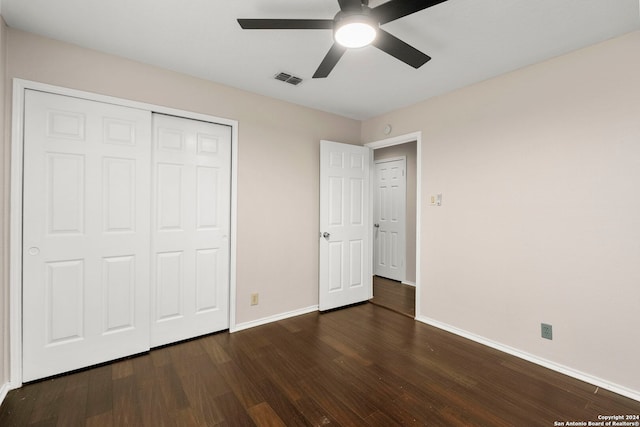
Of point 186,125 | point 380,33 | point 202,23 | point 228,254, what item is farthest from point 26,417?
point 380,33

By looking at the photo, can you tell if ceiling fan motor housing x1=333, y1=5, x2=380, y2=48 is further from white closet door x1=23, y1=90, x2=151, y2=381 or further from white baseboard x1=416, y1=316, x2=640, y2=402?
white baseboard x1=416, y1=316, x2=640, y2=402

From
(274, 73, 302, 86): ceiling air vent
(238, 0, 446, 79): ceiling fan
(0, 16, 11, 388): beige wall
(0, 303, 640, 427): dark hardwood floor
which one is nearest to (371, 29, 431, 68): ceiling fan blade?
(238, 0, 446, 79): ceiling fan

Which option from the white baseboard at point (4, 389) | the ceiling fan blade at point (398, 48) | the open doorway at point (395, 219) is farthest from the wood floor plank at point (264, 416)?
the open doorway at point (395, 219)

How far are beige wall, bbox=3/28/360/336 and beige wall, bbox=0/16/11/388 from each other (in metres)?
0.21

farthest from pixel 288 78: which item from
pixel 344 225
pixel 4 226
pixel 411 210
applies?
pixel 411 210

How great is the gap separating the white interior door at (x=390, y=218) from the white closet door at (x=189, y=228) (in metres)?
3.02

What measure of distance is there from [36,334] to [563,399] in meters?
3.72

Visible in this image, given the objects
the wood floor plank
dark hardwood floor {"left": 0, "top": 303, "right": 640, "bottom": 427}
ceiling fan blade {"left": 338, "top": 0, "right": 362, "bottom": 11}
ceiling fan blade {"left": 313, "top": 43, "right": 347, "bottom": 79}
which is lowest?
the wood floor plank

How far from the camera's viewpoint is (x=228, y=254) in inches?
120

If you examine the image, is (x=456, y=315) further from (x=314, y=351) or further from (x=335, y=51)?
(x=335, y=51)

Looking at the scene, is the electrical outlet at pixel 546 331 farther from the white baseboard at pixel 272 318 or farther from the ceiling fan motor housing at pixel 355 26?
the ceiling fan motor housing at pixel 355 26

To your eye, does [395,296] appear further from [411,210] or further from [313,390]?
[313,390]

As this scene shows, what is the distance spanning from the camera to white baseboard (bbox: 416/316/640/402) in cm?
206

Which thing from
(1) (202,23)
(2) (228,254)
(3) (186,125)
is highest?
(1) (202,23)
